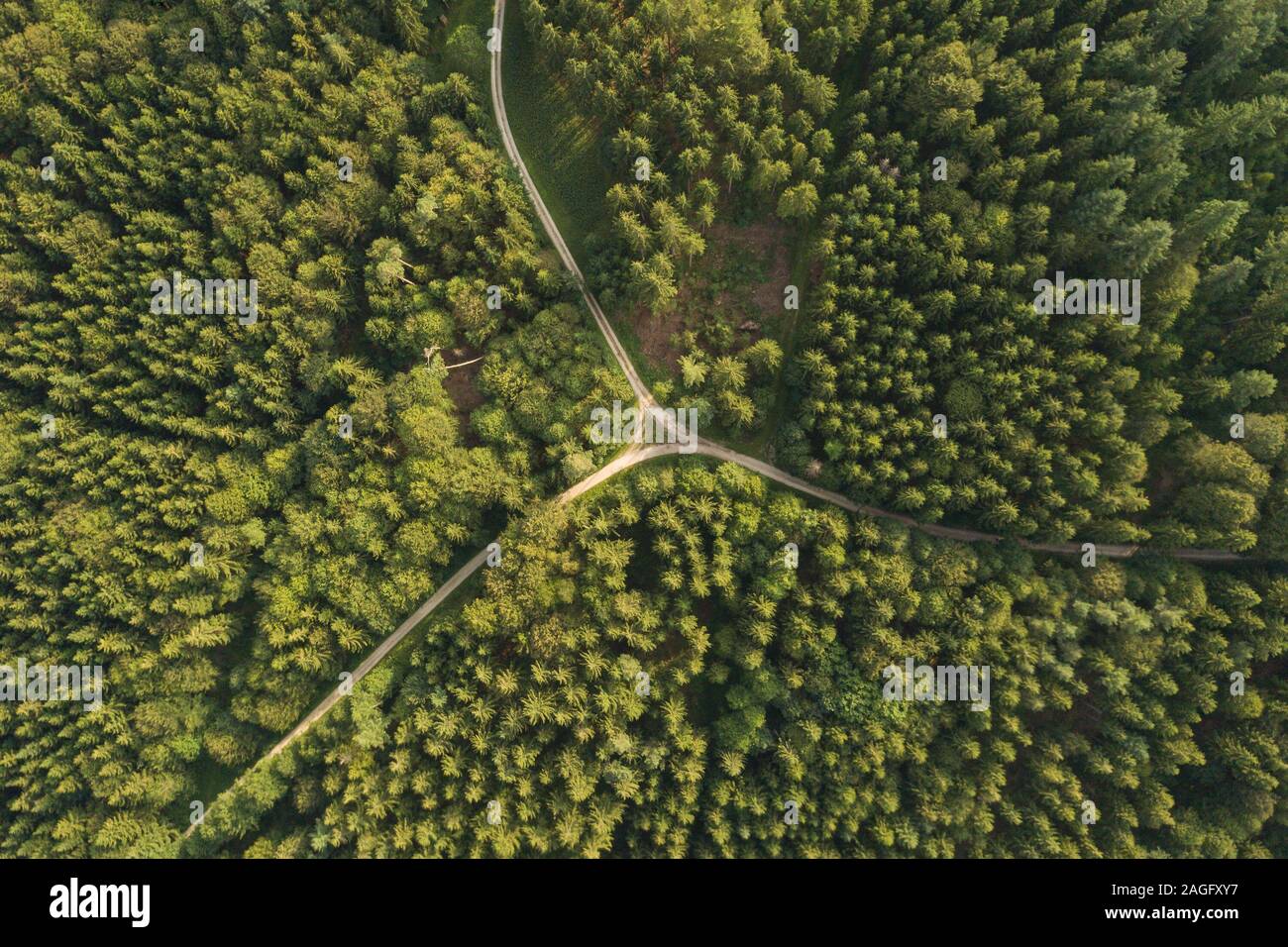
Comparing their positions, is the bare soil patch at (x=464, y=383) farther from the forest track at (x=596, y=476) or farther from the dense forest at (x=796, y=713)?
the dense forest at (x=796, y=713)

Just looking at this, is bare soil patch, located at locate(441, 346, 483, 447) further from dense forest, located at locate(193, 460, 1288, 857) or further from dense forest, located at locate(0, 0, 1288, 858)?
dense forest, located at locate(193, 460, 1288, 857)

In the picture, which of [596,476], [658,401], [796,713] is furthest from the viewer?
[658,401]

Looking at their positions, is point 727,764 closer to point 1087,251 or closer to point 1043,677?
point 1043,677

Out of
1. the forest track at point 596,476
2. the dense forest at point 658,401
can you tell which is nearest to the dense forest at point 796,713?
the dense forest at point 658,401

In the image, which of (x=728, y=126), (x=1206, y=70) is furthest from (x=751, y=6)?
(x=1206, y=70)

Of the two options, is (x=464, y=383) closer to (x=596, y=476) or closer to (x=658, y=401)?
(x=596, y=476)

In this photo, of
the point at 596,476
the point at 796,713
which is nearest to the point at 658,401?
the point at 596,476

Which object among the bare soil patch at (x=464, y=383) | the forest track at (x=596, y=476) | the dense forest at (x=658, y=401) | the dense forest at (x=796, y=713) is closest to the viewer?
the dense forest at (x=658, y=401)

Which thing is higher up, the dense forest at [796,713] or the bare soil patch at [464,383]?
the bare soil patch at [464,383]

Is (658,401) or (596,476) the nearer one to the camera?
(596,476)

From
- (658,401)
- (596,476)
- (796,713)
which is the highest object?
(658,401)
